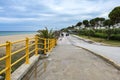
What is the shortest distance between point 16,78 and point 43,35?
16772 mm

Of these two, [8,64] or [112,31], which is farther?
[112,31]

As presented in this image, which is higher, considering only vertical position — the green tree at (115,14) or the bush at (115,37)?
the green tree at (115,14)

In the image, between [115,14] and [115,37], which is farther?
[115,37]

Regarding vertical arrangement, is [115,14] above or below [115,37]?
above

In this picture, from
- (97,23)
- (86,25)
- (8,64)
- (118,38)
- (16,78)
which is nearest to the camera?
(8,64)

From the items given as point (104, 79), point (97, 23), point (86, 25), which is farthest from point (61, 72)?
point (86, 25)

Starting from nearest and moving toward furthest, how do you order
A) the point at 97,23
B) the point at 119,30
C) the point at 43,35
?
the point at 43,35
the point at 119,30
the point at 97,23

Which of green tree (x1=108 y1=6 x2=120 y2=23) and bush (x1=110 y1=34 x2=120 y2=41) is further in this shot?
green tree (x1=108 y1=6 x2=120 y2=23)

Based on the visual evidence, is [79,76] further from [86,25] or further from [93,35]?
[86,25]

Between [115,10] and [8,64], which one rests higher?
[115,10]

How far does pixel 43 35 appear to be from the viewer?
24328mm

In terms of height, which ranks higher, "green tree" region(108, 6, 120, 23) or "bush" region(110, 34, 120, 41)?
"green tree" region(108, 6, 120, 23)

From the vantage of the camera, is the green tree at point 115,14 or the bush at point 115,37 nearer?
the bush at point 115,37

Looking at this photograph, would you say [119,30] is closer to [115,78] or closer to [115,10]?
[115,10]
